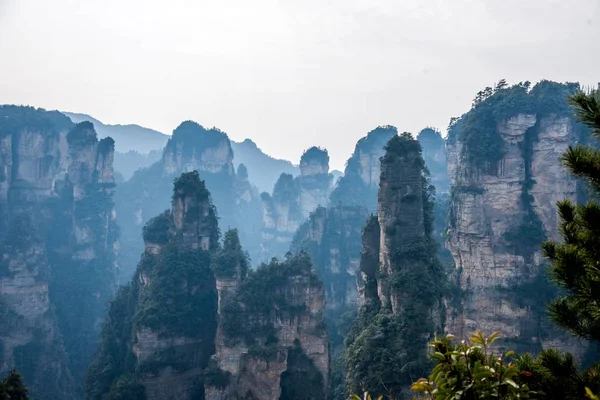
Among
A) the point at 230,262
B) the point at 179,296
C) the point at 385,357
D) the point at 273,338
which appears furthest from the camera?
the point at 179,296

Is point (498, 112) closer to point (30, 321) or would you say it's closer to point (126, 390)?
point (126, 390)

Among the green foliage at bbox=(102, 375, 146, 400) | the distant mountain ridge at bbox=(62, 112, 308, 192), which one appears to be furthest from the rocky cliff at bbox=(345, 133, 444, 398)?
the distant mountain ridge at bbox=(62, 112, 308, 192)

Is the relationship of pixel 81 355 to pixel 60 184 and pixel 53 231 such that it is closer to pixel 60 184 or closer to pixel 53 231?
pixel 53 231

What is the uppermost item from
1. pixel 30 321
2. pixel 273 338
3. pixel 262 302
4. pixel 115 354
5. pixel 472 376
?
pixel 472 376

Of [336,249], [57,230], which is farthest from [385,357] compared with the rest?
[57,230]

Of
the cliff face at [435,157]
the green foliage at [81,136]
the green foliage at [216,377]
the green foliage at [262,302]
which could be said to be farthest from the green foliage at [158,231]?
the cliff face at [435,157]

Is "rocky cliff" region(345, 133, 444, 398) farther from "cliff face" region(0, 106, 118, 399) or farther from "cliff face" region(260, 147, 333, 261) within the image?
"cliff face" region(260, 147, 333, 261)

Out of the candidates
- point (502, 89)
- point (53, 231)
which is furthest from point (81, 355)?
point (502, 89)
